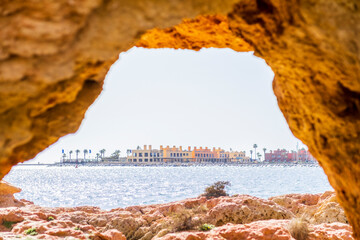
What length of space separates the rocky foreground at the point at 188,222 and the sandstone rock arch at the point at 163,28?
4.70 meters

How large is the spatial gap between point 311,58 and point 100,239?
335 inches

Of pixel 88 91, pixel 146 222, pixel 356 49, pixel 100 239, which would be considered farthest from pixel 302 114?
pixel 146 222

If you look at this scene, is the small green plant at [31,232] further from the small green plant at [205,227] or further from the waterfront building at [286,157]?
the waterfront building at [286,157]

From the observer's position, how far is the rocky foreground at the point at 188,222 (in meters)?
8.90

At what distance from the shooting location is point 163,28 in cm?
364

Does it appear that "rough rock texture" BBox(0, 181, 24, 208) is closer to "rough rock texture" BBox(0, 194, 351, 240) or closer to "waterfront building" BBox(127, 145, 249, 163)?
"rough rock texture" BBox(0, 194, 351, 240)

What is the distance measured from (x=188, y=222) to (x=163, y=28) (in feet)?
31.7

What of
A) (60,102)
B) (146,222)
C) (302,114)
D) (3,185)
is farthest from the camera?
(3,185)

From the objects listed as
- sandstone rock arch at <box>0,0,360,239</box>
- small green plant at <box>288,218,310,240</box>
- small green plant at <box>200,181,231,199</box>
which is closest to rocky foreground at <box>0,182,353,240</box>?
small green plant at <box>288,218,310,240</box>

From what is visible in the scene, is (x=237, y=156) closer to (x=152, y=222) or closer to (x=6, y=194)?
(x=6, y=194)

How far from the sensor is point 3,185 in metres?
16.2

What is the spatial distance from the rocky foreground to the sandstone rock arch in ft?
15.4

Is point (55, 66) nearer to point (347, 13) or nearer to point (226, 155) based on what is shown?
point (347, 13)

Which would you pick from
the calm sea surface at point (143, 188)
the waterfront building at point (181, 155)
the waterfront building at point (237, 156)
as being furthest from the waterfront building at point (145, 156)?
the calm sea surface at point (143, 188)
